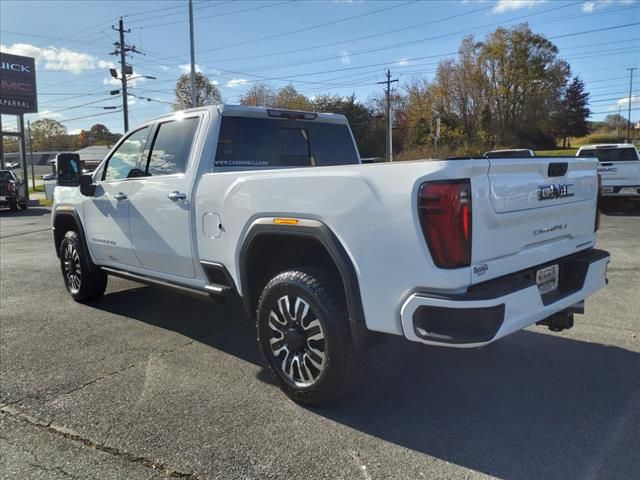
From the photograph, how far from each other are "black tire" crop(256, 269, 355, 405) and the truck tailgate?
901mm

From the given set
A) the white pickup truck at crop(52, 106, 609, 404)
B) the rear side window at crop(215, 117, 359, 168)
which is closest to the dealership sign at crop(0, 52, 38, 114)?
the white pickup truck at crop(52, 106, 609, 404)

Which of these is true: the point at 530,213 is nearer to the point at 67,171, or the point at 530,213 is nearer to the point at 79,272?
the point at 67,171

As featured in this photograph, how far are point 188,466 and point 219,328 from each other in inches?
97.0

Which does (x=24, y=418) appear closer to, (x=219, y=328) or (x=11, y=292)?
(x=219, y=328)

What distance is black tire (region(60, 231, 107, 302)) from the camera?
608 cm

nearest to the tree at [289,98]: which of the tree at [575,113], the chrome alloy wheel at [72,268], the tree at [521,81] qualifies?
the tree at [521,81]

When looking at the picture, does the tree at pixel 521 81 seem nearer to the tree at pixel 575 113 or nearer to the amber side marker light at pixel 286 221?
the tree at pixel 575 113

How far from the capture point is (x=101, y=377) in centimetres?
407

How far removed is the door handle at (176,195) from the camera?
14.2 feet

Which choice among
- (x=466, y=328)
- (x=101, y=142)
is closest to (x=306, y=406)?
(x=466, y=328)

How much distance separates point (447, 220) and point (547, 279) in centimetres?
108

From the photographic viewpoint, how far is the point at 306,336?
135 inches

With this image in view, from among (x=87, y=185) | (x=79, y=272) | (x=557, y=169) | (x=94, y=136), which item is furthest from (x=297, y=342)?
(x=94, y=136)

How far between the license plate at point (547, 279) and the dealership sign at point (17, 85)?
34.9m
